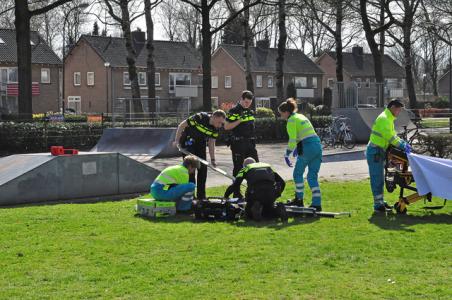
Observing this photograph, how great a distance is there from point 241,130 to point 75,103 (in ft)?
198

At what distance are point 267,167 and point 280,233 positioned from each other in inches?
59.8

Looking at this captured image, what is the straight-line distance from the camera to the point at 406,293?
6.02 metres

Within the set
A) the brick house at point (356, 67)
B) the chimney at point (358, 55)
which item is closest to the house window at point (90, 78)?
the brick house at point (356, 67)

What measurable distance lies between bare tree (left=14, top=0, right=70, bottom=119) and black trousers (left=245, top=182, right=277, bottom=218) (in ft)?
60.8

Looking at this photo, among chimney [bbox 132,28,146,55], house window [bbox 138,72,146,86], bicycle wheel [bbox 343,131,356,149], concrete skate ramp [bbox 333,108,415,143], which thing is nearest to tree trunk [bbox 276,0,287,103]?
concrete skate ramp [bbox 333,108,415,143]

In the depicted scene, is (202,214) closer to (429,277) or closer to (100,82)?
(429,277)

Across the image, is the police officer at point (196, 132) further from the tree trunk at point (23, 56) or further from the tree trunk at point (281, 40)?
the tree trunk at point (281, 40)

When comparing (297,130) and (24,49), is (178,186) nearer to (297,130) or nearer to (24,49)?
(297,130)

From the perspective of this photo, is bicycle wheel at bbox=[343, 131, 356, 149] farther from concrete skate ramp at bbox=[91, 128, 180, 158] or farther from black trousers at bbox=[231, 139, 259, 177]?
black trousers at bbox=[231, 139, 259, 177]

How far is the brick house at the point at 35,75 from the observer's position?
60469mm

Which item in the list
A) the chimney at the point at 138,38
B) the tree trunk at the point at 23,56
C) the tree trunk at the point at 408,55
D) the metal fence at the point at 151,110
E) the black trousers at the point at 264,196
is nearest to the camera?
the black trousers at the point at 264,196

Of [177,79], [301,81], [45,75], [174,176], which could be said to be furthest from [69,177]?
[301,81]

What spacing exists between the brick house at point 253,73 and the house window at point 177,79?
470 centimetres

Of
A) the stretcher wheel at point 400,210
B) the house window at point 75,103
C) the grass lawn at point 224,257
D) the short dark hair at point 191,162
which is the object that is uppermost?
the house window at point 75,103
